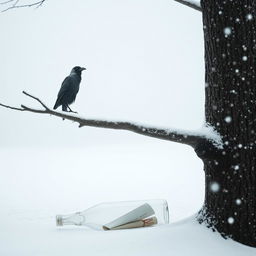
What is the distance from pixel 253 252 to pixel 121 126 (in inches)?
26.6

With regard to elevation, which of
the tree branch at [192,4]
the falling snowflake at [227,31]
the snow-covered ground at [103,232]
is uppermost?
the tree branch at [192,4]

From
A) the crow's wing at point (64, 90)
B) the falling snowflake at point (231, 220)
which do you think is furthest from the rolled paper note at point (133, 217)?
the crow's wing at point (64, 90)

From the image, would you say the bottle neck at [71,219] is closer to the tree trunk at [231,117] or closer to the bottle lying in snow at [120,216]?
the bottle lying in snow at [120,216]

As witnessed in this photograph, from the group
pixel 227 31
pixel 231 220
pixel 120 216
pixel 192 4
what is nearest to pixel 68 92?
pixel 192 4

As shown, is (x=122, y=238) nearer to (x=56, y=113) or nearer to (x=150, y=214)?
(x=150, y=214)

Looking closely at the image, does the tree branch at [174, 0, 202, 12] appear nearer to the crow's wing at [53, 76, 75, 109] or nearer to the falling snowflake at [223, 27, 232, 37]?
the falling snowflake at [223, 27, 232, 37]

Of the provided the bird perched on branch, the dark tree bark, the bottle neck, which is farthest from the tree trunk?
the bird perched on branch

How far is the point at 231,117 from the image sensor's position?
1455 mm

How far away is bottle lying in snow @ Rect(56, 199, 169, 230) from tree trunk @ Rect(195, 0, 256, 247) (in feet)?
0.79

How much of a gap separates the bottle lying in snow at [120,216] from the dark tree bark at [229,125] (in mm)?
236

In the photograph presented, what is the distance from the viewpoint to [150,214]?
5.14 ft

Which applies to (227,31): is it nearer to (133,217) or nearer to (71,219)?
(133,217)

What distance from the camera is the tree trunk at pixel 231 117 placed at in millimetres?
1408

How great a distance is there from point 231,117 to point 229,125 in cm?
3
